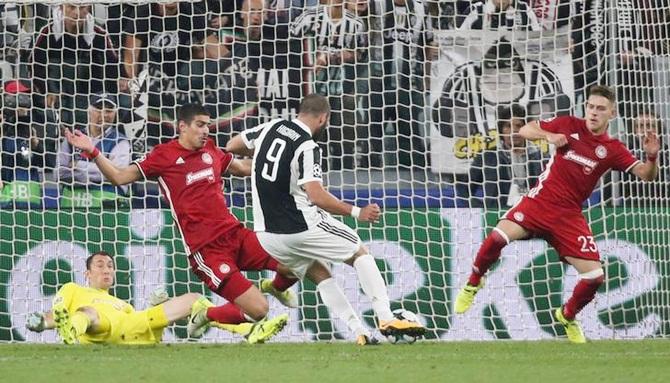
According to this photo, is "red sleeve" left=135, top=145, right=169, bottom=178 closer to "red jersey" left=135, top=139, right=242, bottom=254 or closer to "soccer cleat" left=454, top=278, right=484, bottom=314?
"red jersey" left=135, top=139, right=242, bottom=254

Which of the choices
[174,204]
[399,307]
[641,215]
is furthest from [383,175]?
[174,204]

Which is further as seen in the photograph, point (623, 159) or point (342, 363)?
point (623, 159)

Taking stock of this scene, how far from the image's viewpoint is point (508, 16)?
12.5 meters

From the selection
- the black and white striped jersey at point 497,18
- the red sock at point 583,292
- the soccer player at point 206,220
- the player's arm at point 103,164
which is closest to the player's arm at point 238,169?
the soccer player at point 206,220

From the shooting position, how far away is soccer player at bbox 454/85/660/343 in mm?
9742

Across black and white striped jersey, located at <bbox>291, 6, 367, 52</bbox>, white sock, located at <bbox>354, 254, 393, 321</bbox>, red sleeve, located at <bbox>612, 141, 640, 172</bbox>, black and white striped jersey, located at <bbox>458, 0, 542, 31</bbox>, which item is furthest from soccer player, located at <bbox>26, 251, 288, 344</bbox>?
black and white striped jersey, located at <bbox>458, 0, 542, 31</bbox>

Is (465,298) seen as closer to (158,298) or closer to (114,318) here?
(158,298)

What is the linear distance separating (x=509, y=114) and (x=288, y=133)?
12.5 feet

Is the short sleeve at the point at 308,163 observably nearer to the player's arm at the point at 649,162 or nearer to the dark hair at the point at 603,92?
the dark hair at the point at 603,92

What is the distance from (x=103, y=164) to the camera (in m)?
9.25

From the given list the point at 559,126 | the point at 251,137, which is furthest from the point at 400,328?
the point at 559,126

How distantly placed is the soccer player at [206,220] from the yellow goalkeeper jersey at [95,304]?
0.63m

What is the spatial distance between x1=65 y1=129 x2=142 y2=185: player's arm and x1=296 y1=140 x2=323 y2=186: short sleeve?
1.22 metres

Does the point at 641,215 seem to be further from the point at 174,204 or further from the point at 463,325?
the point at 174,204
